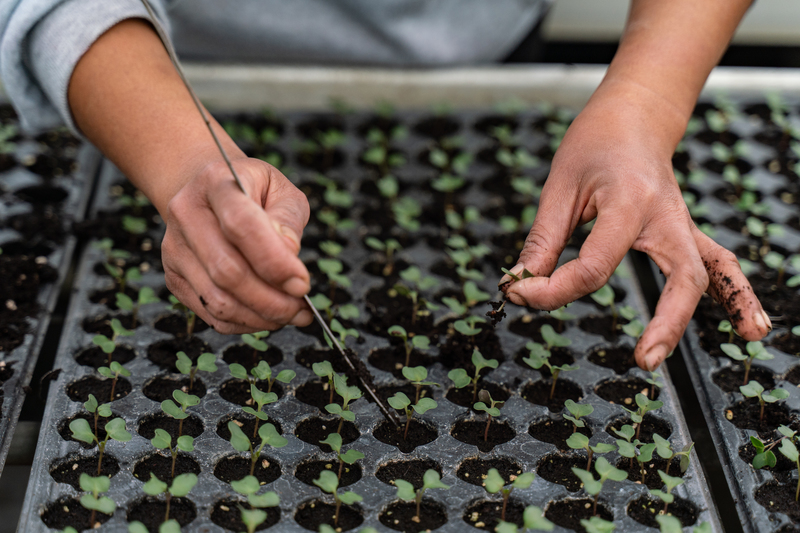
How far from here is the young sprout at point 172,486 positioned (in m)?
0.82

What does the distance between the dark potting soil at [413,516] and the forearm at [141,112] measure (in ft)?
1.60

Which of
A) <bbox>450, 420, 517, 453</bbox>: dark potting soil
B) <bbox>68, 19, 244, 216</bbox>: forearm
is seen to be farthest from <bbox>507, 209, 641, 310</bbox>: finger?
<bbox>68, 19, 244, 216</bbox>: forearm

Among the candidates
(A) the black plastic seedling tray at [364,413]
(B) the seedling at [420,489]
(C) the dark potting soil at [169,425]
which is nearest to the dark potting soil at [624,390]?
(A) the black plastic seedling tray at [364,413]

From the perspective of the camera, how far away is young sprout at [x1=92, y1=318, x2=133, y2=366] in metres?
1.04

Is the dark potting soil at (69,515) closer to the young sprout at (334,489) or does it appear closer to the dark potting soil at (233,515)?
the dark potting soil at (233,515)

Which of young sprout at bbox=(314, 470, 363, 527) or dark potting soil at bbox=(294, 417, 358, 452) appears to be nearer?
young sprout at bbox=(314, 470, 363, 527)

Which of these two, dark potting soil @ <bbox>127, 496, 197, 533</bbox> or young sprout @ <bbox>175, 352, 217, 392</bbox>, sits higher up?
young sprout @ <bbox>175, 352, 217, 392</bbox>

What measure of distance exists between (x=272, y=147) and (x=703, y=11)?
906 mm

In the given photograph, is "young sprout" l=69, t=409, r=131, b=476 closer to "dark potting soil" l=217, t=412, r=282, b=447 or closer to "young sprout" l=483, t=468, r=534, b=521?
"dark potting soil" l=217, t=412, r=282, b=447

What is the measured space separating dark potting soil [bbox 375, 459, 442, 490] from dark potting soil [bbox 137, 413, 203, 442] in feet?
0.84

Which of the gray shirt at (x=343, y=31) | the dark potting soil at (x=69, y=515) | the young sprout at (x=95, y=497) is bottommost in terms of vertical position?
the dark potting soil at (x=69, y=515)

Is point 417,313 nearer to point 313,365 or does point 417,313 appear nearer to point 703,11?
point 313,365

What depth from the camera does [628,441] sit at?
0.97 m

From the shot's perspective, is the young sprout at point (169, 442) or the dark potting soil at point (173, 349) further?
the dark potting soil at point (173, 349)
